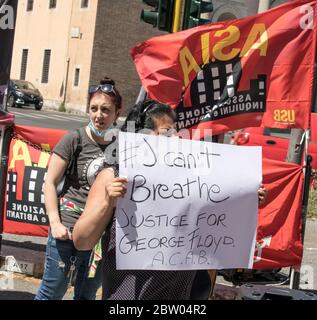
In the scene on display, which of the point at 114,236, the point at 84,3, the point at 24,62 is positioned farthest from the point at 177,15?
the point at 24,62

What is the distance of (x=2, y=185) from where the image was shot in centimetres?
542

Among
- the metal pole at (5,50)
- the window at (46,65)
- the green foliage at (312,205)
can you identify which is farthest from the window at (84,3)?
the metal pole at (5,50)

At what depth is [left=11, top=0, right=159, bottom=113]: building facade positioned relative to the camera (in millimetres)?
36344

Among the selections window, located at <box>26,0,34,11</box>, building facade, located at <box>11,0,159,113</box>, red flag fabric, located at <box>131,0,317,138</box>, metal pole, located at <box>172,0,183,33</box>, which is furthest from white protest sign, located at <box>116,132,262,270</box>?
window, located at <box>26,0,34,11</box>

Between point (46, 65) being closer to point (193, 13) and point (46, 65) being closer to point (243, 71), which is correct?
point (193, 13)

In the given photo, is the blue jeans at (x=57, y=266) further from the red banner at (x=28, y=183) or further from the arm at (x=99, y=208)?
the red banner at (x=28, y=183)

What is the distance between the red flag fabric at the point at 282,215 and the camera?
584cm

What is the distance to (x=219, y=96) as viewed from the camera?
232 inches

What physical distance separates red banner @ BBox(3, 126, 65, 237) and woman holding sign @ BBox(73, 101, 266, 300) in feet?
9.20

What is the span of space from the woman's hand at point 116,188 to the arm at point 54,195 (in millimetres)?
899

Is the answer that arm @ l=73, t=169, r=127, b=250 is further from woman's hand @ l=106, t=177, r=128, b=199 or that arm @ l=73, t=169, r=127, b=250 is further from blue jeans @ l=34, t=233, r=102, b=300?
blue jeans @ l=34, t=233, r=102, b=300

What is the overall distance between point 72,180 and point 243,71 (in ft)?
7.95

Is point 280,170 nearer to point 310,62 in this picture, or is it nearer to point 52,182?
point 310,62
